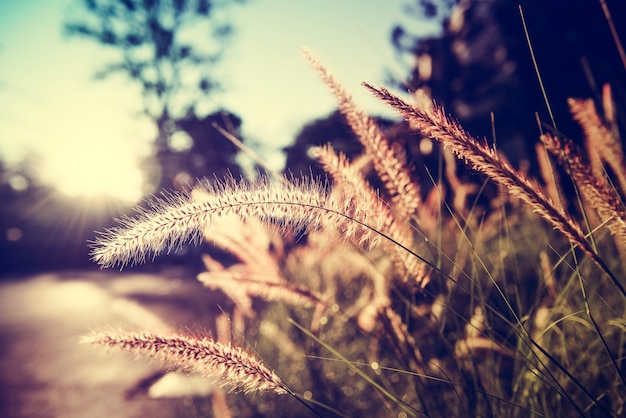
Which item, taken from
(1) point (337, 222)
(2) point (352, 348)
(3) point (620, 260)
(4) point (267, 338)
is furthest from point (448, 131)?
(4) point (267, 338)

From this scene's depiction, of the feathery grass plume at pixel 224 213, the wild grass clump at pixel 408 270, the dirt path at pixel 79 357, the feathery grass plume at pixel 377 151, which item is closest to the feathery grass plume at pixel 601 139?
the wild grass clump at pixel 408 270

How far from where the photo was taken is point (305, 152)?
21.1 ft

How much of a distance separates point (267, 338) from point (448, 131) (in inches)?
81.7

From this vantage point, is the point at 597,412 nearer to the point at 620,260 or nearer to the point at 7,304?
the point at 620,260

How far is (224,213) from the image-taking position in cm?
74

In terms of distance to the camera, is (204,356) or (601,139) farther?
(601,139)

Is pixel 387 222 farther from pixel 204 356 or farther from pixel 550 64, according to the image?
pixel 550 64

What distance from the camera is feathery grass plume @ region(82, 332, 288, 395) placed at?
712mm

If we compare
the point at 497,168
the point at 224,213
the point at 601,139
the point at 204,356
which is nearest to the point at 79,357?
the point at 204,356

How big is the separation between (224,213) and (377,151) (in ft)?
1.57

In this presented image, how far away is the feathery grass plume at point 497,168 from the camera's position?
55 cm

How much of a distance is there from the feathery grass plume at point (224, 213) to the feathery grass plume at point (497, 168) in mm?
222

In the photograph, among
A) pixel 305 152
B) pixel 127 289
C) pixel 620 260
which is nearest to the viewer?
pixel 620 260

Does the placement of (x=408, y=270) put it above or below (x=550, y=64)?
below
